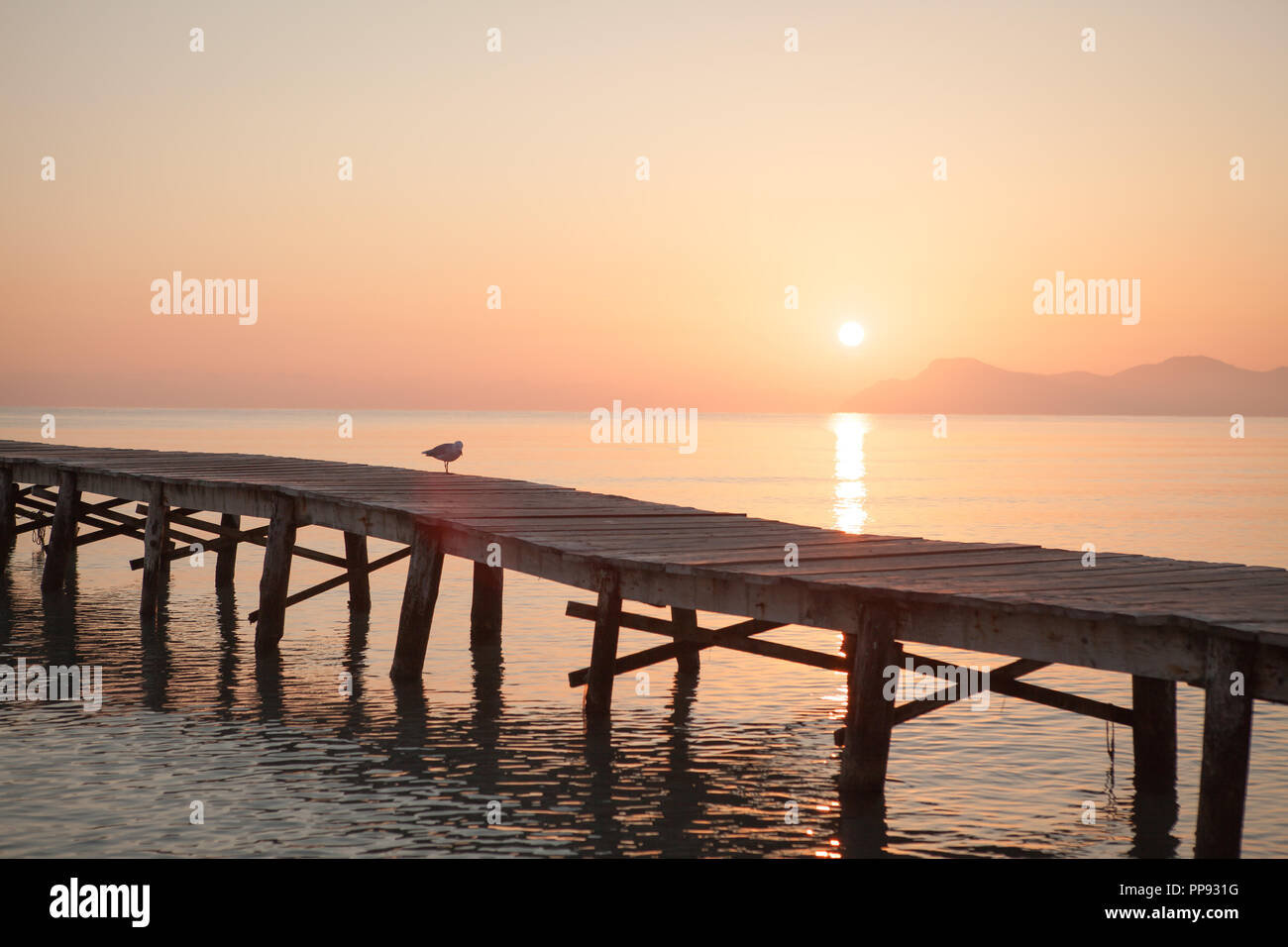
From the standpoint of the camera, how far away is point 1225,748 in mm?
7602

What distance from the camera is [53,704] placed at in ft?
43.2

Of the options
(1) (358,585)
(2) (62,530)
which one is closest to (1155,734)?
(1) (358,585)

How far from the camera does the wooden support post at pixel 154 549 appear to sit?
18812 millimetres

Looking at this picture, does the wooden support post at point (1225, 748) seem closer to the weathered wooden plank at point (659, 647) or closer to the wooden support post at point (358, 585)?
the weathered wooden plank at point (659, 647)

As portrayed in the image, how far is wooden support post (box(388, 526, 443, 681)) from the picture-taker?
14.4 m

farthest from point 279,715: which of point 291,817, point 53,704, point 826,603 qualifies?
point 826,603

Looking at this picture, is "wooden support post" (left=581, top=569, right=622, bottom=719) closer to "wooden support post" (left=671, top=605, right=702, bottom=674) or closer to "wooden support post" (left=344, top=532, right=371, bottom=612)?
"wooden support post" (left=671, top=605, right=702, bottom=674)

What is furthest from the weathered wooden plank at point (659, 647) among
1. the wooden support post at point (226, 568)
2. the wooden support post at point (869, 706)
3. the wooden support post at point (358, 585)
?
the wooden support post at point (226, 568)

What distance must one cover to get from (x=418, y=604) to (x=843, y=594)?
20.9ft

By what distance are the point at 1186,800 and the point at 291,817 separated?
6866mm

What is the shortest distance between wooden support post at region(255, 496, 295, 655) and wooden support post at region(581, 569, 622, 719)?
5464 mm

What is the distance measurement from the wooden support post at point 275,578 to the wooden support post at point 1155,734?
10415mm

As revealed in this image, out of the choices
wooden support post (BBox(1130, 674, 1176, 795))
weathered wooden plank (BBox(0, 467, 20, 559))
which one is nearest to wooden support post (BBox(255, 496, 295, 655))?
weathered wooden plank (BBox(0, 467, 20, 559))
